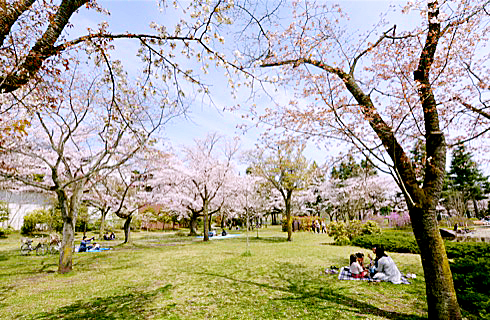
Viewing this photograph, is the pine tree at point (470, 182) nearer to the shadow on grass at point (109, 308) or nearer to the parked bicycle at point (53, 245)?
the shadow on grass at point (109, 308)

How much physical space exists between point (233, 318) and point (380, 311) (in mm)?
2995

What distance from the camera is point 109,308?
5461 mm

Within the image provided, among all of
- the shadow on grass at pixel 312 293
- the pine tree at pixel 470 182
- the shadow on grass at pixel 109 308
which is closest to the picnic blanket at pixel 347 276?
the shadow on grass at pixel 312 293

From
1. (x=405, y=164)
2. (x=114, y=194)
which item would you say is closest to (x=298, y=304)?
(x=405, y=164)

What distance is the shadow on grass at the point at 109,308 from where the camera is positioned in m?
5.02

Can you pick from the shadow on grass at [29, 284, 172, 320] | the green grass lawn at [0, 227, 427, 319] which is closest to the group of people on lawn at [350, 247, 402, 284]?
the green grass lawn at [0, 227, 427, 319]

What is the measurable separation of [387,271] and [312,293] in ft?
8.73

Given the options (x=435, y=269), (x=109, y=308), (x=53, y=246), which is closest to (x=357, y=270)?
(x=435, y=269)

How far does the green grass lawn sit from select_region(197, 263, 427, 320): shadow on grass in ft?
0.06

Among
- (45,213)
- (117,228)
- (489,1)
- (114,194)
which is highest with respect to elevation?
(489,1)

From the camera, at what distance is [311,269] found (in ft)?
29.7

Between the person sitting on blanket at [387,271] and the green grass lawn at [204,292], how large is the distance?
307 millimetres

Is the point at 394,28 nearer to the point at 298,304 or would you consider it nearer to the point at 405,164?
the point at 405,164

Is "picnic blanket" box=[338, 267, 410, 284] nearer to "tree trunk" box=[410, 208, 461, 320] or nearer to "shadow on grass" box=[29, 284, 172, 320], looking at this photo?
"tree trunk" box=[410, 208, 461, 320]
